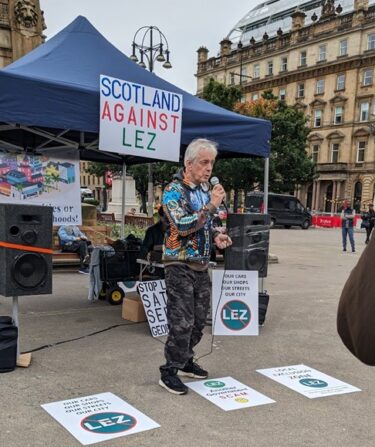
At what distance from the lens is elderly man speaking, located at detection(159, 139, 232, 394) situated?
3.40m

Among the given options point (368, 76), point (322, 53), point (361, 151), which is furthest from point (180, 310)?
point (322, 53)

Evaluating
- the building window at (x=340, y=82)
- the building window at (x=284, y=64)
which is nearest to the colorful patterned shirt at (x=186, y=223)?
the building window at (x=340, y=82)

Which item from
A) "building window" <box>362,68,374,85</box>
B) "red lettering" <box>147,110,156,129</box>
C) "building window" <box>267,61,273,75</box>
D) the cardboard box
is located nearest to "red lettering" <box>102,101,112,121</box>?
"red lettering" <box>147,110,156,129</box>

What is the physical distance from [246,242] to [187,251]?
5.41ft

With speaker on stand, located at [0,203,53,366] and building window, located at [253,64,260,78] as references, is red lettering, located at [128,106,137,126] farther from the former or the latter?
building window, located at [253,64,260,78]

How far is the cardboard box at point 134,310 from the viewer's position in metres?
5.47

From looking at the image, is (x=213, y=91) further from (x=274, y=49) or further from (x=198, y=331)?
(x=274, y=49)

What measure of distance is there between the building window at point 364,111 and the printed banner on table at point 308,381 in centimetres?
4990

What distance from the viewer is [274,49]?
5884cm

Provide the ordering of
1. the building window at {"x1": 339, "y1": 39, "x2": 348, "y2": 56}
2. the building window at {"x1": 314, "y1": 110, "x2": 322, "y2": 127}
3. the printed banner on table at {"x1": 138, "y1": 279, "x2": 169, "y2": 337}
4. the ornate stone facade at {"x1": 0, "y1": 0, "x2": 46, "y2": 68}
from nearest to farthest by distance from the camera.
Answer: the printed banner on table at {"x1": 138, "y1": 279, "x2": 169, "y2": 337} → the ornate stone facade at {"x1": 0, "y1": 0, "x2": 46, "y2": 68} → the building window at {"x1": 339, "y1": 39, "x2": 348, "y2": 56} → the building window at {"x1": 314, "y1": 110, "x2": 322, "y2": 127}

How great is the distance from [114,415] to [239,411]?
0.91 meters

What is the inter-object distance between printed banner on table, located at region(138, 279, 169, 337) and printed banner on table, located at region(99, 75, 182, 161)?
4.74ft

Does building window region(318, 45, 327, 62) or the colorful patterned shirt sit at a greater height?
building window region(318, 45, 327, 62)

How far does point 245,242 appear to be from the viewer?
Answer: 4965mm
